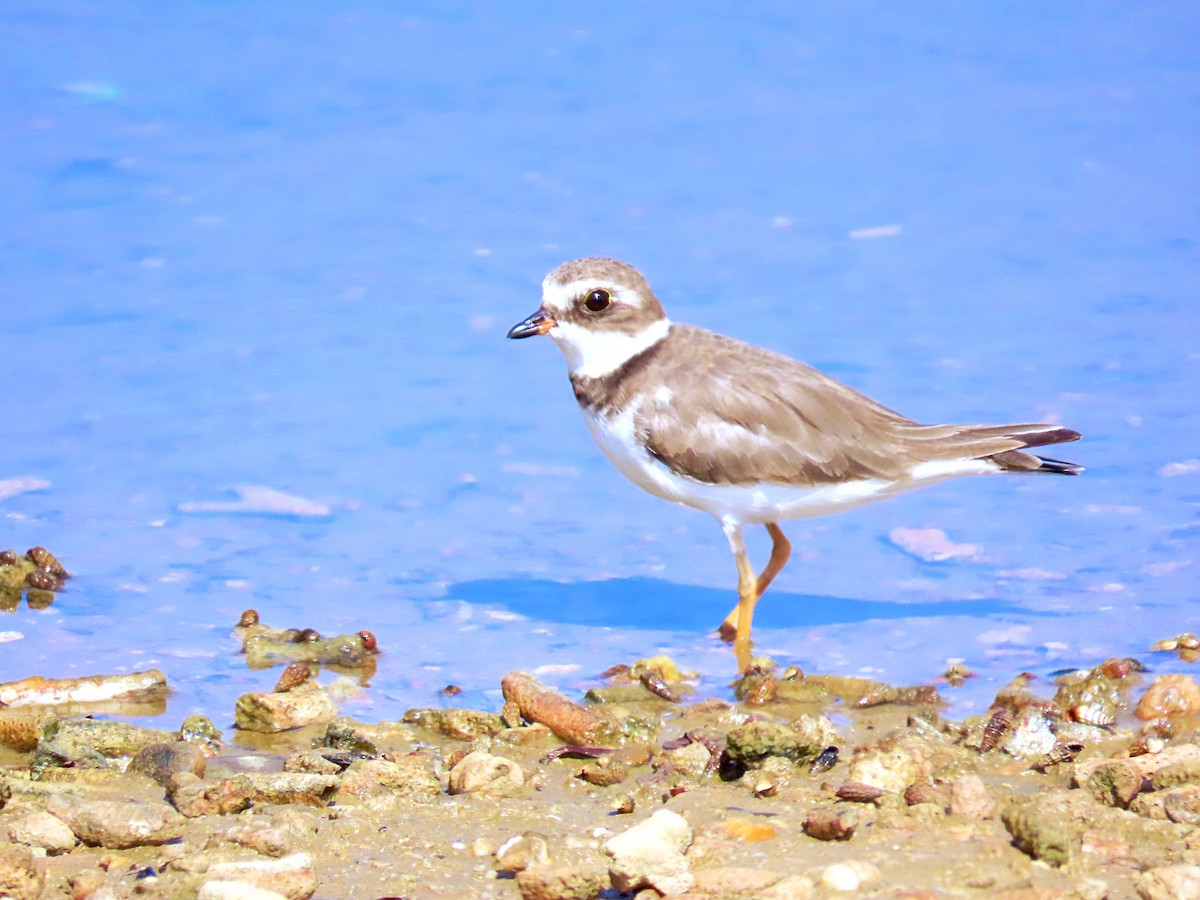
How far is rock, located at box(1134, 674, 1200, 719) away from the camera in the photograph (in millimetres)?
5980

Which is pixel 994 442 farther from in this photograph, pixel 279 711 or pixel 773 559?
pixel 279 711

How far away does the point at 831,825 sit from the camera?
4395 millimetres

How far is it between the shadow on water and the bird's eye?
4.26ft

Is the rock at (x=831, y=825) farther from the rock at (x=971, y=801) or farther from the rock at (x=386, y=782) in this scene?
the rock at (x=386, y=782)

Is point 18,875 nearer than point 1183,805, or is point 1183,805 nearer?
point 18,875

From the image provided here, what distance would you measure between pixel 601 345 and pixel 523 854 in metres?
3.51

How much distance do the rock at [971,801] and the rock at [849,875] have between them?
514 millimetres

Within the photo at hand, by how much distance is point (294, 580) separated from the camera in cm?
762

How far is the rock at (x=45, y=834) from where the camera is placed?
4.41 m

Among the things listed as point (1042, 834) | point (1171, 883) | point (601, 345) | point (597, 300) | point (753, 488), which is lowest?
point (1171, 883)

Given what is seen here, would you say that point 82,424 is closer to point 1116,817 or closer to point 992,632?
point 992,632

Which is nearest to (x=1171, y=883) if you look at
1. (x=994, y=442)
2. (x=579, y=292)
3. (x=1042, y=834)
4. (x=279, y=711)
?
(x=1042, y=834)

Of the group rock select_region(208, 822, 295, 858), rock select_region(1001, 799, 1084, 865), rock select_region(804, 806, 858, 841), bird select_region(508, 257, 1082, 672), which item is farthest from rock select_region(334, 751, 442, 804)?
bird select_region(508, 257, 1082, 672)

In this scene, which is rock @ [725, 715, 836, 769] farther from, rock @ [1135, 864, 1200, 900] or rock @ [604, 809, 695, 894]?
rock @ [1135, 864, 1200, 900]
